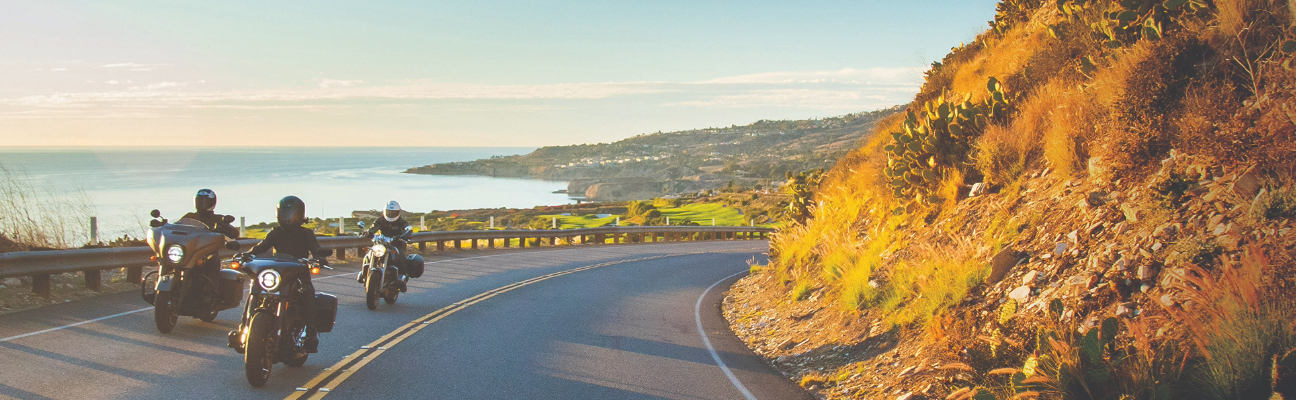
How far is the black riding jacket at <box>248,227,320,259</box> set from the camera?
26.3 feet

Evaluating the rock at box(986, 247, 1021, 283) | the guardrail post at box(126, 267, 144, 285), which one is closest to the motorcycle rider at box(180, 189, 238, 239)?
the guardrail post at box(126, 267, 144, 285)

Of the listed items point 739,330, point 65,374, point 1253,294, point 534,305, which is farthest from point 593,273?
point 1253,294

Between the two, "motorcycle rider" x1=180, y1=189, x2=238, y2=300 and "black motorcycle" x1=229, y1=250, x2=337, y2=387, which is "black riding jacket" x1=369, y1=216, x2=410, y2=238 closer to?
"motorcycle rider" x1=180, y1=189, x2=238, y2=300

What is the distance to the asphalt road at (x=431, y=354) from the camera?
699 cm

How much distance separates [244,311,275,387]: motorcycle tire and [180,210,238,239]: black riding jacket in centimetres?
284

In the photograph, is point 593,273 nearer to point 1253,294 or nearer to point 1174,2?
point 1174,2

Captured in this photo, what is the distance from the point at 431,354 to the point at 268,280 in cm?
221

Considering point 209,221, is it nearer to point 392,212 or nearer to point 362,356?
point 362,356

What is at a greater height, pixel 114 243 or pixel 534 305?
pixel 114 243

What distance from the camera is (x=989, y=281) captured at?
8.25 m

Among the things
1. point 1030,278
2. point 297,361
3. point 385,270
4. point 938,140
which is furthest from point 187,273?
point 938,140

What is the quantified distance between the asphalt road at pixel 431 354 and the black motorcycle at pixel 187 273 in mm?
329

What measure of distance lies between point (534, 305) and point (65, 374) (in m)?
7.11

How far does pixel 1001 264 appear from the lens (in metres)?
8.27
